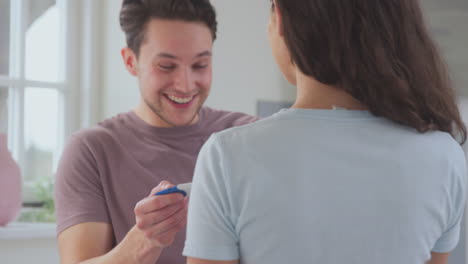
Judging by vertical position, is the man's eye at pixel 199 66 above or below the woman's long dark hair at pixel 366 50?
below

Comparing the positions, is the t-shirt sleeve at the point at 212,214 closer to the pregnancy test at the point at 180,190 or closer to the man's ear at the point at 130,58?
the pregnancy test at the point at 180,190

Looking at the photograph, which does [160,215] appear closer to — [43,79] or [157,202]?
[157,202]

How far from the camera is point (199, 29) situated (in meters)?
1.58

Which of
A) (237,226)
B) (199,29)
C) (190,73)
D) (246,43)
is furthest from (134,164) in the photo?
(246,43)

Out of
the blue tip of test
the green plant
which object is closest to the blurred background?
the green plant

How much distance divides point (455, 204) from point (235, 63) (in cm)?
210

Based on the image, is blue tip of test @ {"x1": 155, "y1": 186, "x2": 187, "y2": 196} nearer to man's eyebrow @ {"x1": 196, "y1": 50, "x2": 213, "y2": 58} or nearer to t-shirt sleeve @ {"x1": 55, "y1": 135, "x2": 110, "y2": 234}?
t-shirt sleeve @ {"x1": 55, "y1": 135, "x2": 110, "y2": 234}

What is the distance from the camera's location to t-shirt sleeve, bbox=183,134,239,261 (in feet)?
2.53

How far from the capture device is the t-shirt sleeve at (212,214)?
771 mm

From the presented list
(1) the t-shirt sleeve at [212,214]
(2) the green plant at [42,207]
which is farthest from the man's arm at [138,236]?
(2) the green plant at [42,207]

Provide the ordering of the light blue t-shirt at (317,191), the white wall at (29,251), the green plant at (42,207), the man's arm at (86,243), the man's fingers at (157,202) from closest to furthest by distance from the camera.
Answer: the light blue t-shirt at (317,191) → the man's fingers at (157,202) → the man's arm at (86,243) → the white wall at (29,251) → the green plant at (42,207)

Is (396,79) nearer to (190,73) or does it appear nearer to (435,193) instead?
(435,193)

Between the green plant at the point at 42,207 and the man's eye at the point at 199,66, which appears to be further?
the green plant at the point at 42,207

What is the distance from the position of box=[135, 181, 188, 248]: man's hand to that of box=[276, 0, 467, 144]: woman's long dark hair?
359 mm
